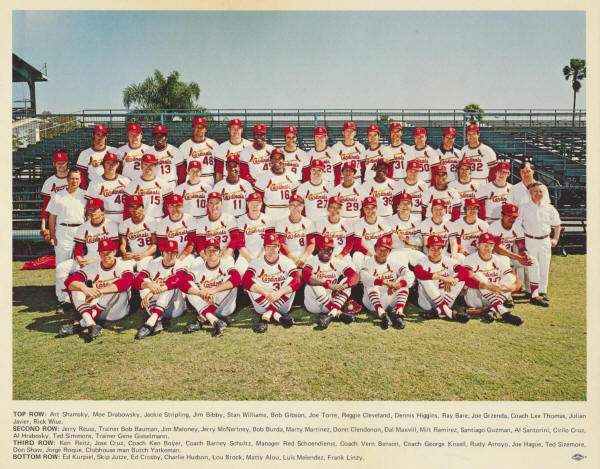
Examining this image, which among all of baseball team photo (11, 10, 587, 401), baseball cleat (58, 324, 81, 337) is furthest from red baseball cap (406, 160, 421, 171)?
baseball cleat (58, 324, 81, 337)

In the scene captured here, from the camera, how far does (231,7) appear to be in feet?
12.9

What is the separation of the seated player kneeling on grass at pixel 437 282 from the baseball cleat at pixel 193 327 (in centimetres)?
240

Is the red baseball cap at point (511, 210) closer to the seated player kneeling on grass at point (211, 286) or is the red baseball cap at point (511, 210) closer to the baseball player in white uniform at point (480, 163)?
the baseball player in white uniform at point (480, 163)

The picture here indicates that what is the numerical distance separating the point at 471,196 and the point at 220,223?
10.3 ft

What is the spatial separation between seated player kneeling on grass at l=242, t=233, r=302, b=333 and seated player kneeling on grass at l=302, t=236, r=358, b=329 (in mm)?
173

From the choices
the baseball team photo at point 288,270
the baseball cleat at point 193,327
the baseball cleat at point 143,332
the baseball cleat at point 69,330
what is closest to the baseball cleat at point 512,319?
the baseball team photo at point 288,270

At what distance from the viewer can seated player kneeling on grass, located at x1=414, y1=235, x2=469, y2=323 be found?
13.6 feet

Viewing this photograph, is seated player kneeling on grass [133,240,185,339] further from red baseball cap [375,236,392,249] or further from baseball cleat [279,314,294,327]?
red baseball cap [375,236,392,249]

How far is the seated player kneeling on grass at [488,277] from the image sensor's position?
4148mm

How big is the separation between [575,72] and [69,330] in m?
6.39

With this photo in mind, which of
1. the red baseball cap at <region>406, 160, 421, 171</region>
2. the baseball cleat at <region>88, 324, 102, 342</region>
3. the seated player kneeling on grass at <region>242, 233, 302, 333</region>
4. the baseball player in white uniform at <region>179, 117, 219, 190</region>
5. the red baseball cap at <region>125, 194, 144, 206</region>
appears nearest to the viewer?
the baseball cleat at <region>88, 324, 102, 342</region>

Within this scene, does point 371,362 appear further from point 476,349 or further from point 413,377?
point 476,349

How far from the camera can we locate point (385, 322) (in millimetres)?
3922
